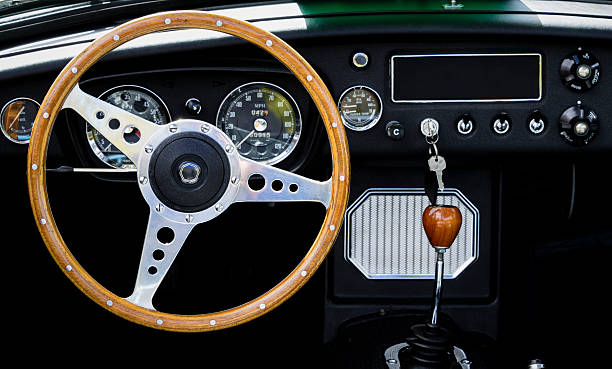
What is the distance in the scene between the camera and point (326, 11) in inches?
68.4

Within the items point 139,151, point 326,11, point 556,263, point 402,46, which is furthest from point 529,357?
point 139,151

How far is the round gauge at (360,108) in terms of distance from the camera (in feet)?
5.77

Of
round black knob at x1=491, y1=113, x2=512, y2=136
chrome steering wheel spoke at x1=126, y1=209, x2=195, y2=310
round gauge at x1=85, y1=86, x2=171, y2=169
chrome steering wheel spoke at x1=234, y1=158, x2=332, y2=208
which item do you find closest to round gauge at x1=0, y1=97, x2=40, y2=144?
round gauge at x1=85, y1=86, x2=171, y2=169

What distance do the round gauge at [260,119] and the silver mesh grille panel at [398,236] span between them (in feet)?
1.42

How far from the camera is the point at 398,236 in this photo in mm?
2096

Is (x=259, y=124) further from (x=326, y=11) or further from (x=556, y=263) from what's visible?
(x=556, y=263)

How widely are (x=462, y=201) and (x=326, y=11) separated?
2.52 ft

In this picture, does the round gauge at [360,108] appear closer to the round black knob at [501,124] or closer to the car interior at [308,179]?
the car interior at [308,179]

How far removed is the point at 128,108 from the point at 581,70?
1.18m

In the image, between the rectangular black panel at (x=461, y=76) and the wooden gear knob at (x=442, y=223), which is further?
the rectangular black panel at (x=461, y=76)

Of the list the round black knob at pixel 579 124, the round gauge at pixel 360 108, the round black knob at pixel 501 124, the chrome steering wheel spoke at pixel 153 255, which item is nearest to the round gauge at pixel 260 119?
the round gauge at pixel 360 108

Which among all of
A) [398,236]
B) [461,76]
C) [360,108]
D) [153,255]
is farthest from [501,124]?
[153,255]

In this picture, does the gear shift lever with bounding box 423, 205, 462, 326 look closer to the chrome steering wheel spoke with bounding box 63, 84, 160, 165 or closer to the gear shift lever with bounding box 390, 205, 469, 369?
the gear shift lever with bounding box 390, 205, 469, 369

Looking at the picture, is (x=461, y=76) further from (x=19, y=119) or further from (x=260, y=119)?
(x=19, y=119)
